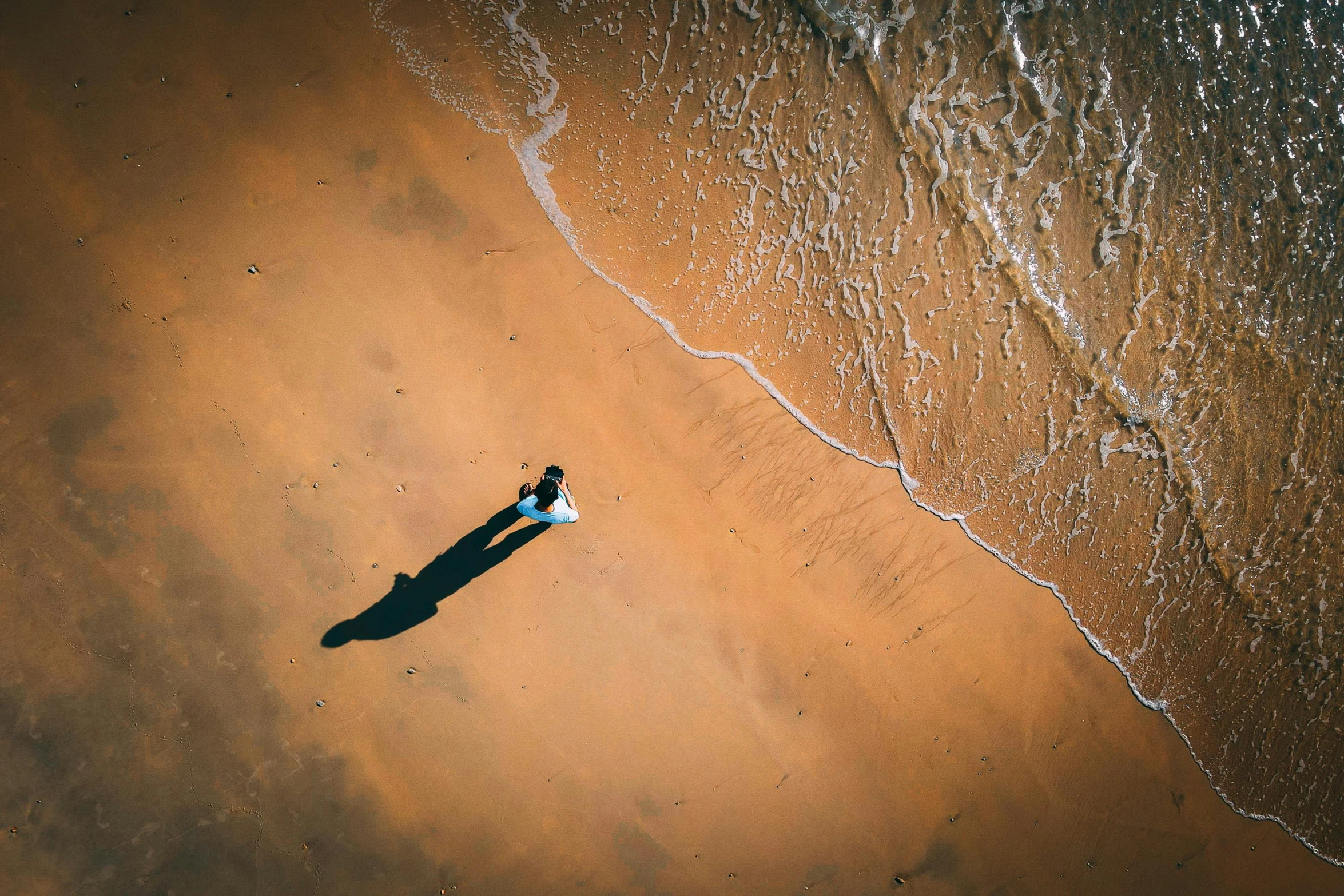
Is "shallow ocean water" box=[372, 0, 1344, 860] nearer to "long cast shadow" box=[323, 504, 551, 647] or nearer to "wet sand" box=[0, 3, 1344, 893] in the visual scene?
"wet sand" box=[0, 3, 1344, 893]

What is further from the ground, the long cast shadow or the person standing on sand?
the person standing on sand

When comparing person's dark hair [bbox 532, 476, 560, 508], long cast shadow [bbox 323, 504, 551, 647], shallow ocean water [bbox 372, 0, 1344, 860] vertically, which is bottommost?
long cast shadow [bbox 323, 504, 551, 647]

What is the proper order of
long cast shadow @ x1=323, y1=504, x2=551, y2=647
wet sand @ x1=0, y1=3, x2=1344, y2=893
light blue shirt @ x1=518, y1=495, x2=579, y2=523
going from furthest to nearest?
long cast shadow @ x1=323, y1=504, x2=551, y2=647 → wet sand @ x1=0, y1=3, x2=1344, y2=893 → light blue shirt @ x1=518, y1=495, x2=579, y2=523

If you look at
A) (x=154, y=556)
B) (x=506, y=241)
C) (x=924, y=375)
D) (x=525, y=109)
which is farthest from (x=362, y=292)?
(x=924, y=375)

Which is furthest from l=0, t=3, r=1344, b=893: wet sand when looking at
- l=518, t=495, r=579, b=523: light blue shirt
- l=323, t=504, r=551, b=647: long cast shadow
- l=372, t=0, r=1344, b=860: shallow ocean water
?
l=518, t=495, r=579, b=523: light blue shirt

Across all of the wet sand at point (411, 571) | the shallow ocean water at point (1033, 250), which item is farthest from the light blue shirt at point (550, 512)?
the shallow ocean water at point (1033, 250)

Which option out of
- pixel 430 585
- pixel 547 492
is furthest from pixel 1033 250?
pixel 430 585

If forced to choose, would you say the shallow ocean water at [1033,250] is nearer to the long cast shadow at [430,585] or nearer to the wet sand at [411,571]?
the wet sand at [411,571]
